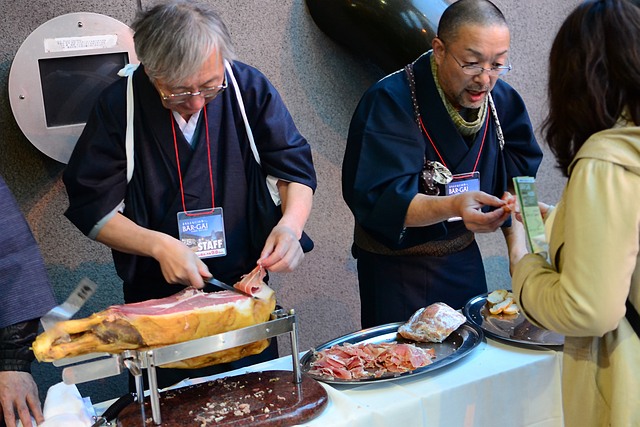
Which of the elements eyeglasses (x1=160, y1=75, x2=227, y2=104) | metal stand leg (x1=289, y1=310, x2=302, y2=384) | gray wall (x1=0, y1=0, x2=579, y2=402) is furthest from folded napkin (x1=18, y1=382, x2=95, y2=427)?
gray wall (x1=0, y1=0, x2=579, y2=402)

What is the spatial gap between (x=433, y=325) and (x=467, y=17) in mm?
819

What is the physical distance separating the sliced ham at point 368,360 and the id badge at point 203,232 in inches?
15.6

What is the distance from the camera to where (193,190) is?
1979 mm

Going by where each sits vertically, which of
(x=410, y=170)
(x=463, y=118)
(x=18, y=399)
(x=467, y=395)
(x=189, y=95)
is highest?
(x=189, y=95)

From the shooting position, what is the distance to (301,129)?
10.5 ft

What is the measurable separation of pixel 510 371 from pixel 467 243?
664mm

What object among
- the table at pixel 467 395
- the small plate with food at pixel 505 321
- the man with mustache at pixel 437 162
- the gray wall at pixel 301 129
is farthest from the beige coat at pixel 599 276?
the gray wall at pixel 301 129

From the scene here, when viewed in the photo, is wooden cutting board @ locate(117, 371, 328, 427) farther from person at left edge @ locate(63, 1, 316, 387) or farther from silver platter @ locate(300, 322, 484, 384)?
person at left edge @ locate(63, 1, 316, 387)

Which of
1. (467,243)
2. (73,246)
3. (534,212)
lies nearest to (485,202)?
(467,243)

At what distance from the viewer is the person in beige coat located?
3.85 ft

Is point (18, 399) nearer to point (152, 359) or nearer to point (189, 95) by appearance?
point (152, 359)

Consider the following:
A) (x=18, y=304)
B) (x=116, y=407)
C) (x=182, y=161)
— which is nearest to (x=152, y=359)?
(x=116, y=407)

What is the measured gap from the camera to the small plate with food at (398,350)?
65.9 inches

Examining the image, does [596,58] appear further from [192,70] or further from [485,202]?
[192,70]
